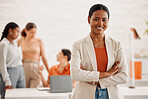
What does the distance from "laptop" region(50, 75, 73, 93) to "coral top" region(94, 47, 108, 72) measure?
2.77 ft

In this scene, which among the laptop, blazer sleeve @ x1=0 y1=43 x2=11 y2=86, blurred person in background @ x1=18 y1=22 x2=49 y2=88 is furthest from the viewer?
blurred person in background @ x1=18 y1=22 x2=49 y2=88

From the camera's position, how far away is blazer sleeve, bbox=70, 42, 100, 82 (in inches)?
49.2

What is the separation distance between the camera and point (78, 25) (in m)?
4.13

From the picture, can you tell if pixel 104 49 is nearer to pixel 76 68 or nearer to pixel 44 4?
pixel 76 68

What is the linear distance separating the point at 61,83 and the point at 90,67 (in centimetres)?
89

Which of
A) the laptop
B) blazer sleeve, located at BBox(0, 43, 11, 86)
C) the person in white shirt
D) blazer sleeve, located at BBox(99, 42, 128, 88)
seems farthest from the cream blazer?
the person in white shirt

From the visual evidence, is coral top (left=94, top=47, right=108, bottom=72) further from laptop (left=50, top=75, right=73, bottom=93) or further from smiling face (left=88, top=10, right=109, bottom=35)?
laptop (left=50, top=75, right=73, bottom=93)

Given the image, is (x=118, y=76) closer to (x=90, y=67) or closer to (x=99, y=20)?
(x=90, y=67)

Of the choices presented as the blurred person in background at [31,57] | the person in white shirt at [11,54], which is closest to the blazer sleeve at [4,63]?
the person in white shirt at [11,54]

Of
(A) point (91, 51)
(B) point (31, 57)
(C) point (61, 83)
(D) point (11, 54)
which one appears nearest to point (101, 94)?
(A) point (91, 51)

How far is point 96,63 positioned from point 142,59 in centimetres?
269

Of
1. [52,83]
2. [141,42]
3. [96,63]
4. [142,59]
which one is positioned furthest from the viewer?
[141,42]

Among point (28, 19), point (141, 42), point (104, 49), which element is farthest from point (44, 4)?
point (104, 49)

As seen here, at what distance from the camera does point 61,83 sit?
83.5 inches
